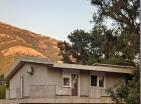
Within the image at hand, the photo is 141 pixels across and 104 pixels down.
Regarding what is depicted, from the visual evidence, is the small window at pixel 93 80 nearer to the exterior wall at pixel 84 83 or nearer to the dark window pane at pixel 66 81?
the exterior wall at pixel 84 83

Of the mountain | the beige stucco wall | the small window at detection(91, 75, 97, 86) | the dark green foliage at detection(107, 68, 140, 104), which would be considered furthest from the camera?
the mountain

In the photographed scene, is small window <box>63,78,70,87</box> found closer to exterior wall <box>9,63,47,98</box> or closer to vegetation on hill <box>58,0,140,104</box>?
exterior wall <box>9,63,47,98</box>

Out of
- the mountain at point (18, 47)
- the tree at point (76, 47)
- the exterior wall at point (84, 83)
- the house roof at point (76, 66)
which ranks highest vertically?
the mountain at point (18, 47)

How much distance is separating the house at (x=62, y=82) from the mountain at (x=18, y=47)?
103m

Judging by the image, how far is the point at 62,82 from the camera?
39.5 meters

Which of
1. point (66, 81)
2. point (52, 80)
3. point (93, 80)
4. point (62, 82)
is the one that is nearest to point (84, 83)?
point (93, 80)

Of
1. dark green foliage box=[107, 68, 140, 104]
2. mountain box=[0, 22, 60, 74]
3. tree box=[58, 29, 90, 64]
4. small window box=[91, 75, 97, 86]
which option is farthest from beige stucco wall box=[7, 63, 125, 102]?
mountain box=[0, 22, 60, 74]

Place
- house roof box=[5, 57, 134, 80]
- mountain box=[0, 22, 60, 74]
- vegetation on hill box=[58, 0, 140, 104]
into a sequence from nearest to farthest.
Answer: house roof box=[5, 57, 134, 80] → vegetation on hill box=[58, 0, 140, 104] → mountain box=[0, 22, 60, 74]

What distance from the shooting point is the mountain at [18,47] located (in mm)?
154750

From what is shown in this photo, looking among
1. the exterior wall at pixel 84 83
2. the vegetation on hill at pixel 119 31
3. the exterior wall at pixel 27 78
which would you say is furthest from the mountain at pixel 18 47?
the exterior wall at pixel 84 83

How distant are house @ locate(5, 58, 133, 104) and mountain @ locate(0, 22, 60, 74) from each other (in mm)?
103171

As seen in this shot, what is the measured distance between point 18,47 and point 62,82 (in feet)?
413

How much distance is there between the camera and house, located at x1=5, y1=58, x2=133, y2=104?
3744 cm

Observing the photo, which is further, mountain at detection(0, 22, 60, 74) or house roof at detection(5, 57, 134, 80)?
mountain at detection(0, 22, 60, 74)
